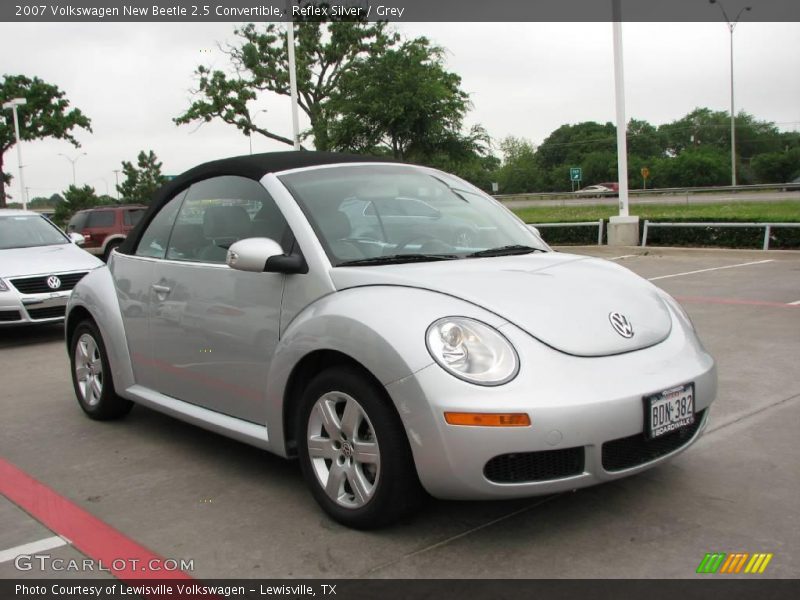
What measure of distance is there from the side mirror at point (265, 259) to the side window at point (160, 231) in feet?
3.80

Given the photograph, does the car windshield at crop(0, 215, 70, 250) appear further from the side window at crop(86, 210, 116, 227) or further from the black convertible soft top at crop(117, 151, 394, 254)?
the side window at crop(86, 210, 116, 227)

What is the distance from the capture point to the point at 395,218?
4062mm

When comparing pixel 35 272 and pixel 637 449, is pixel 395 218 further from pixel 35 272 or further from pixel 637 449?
pixel 35 272

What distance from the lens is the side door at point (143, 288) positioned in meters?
4.61

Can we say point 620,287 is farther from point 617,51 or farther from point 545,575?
point 617,51

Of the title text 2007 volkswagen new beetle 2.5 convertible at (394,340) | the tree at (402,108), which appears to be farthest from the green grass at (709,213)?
the title text 2007 volkswagen new beetle 2.5 convertible at (394,340)

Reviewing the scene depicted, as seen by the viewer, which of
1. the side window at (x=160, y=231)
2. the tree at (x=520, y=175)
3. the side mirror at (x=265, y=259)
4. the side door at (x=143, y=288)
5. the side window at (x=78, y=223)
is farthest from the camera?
the tree at (x=520, y=175)

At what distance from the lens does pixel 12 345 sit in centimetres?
884

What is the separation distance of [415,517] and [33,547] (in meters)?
1.57

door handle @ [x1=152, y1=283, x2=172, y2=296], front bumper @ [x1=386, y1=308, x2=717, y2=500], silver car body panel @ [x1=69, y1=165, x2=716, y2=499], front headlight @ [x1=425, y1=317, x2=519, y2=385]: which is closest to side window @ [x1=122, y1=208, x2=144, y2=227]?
door handle @ [x1=152, y1=283, x2=172, y2=296]

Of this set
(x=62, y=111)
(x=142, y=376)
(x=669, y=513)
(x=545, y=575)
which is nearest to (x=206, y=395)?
(x=142, y=376)

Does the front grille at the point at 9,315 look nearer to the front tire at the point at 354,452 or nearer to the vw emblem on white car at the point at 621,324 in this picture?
the front tire at the point at 354,452

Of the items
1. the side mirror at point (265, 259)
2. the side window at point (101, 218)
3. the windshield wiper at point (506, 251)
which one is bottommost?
the windshield wiper at point (506, 251)

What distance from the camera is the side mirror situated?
365cm
